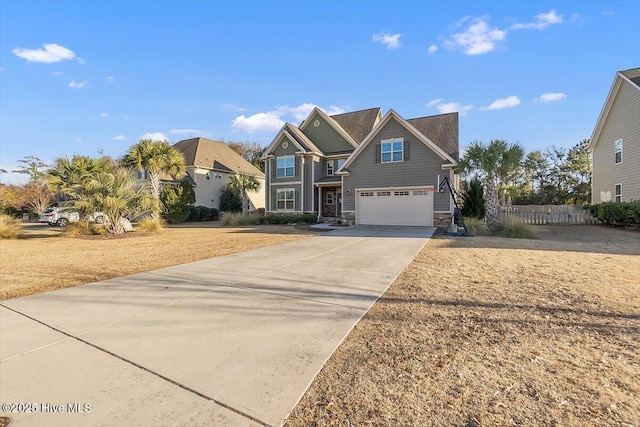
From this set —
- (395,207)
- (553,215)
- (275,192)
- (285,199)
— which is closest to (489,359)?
(395,207)

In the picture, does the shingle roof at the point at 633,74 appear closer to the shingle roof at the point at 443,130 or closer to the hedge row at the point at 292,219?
the shingle roof at the point at 443,130

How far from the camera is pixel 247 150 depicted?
5181 centimetres

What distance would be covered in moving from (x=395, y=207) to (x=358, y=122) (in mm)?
10375

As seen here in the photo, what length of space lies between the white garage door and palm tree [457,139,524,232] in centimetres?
352

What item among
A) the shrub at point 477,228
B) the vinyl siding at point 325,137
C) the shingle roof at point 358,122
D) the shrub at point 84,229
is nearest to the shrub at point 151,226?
the shrub at point 84,229

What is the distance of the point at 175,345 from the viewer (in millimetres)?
3244

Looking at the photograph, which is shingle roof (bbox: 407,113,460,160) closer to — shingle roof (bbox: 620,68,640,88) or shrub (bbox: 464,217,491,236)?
shrub (bbox: 464,217,491,236)

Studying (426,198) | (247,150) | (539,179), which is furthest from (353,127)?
(247,150)

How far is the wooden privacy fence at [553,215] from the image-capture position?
1872 cm

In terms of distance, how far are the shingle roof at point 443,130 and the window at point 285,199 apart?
1050cm

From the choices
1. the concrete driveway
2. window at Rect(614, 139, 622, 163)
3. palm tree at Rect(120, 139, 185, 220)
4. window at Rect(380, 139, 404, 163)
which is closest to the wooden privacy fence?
window at Rect(614, 139, 622, 163)

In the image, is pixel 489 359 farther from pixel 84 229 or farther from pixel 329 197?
pixel 329 197

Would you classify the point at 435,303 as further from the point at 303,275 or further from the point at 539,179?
the point at 539,179

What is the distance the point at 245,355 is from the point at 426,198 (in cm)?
1697
